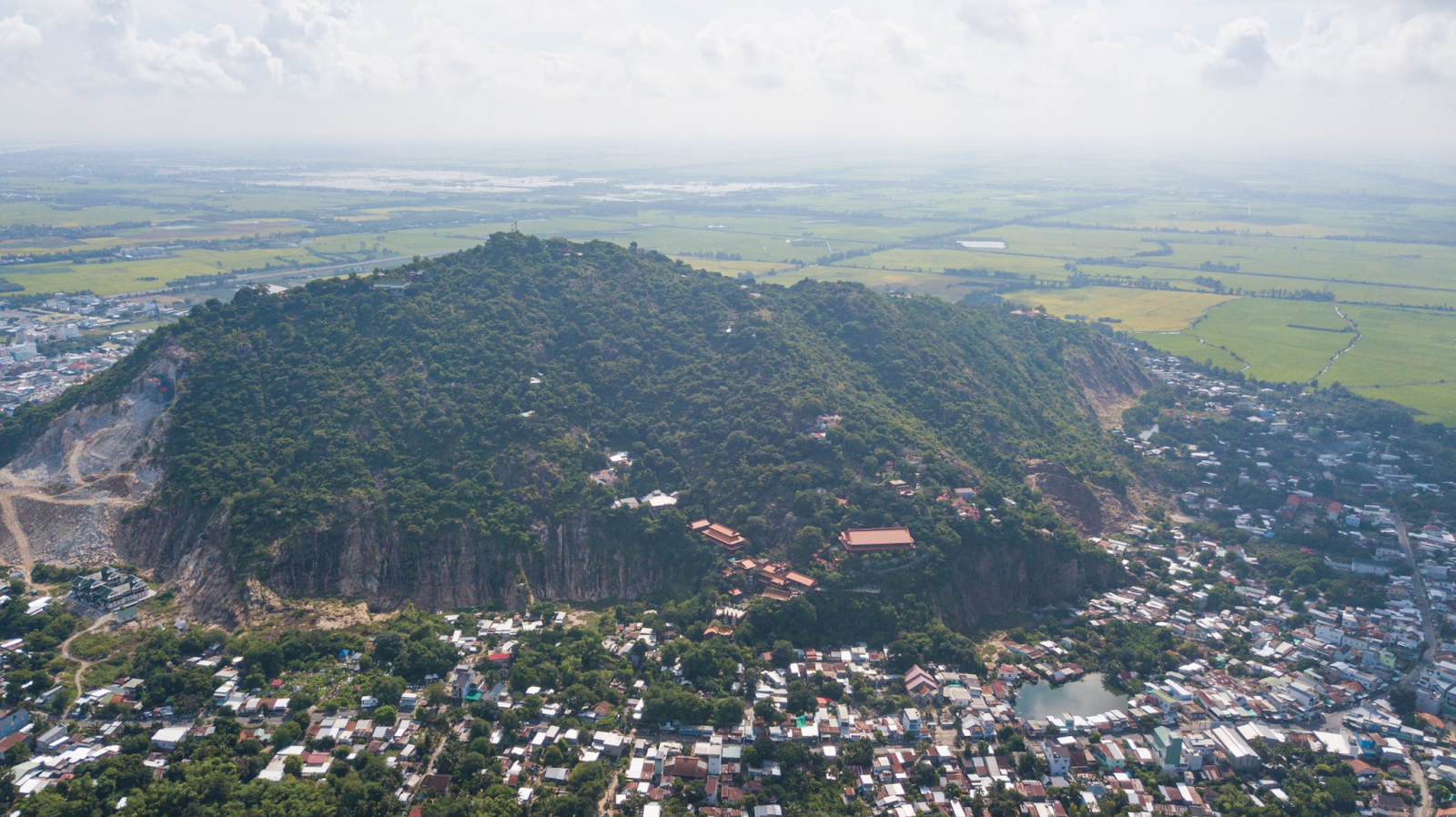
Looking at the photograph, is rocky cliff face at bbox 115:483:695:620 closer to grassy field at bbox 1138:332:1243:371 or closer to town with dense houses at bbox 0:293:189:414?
town with dense houses at bbox 0:293:189:414

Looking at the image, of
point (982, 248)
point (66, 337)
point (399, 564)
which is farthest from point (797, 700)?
point (982, 248)

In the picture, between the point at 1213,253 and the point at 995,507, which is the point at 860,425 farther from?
the point at 1213,253

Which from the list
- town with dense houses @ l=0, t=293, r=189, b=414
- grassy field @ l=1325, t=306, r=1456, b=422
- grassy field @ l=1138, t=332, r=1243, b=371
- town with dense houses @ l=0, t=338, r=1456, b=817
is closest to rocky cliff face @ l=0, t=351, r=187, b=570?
town with dense houses @ l=0, t=338, r=1456, b=817

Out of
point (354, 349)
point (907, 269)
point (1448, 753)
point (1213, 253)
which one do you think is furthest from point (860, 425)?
point (1213, 253)

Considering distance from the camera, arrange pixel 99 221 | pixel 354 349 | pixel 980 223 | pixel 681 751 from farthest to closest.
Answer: pixel 980 223 → pixel 99 221 → pixel 354 349 → pixel 681 751

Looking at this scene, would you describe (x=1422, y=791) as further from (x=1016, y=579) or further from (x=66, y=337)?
(x=66, y=337)

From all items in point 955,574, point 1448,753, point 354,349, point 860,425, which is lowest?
point 1448,753

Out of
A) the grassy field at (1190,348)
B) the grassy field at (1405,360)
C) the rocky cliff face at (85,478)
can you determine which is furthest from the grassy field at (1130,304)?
the rocky cliff face at (85,478)
